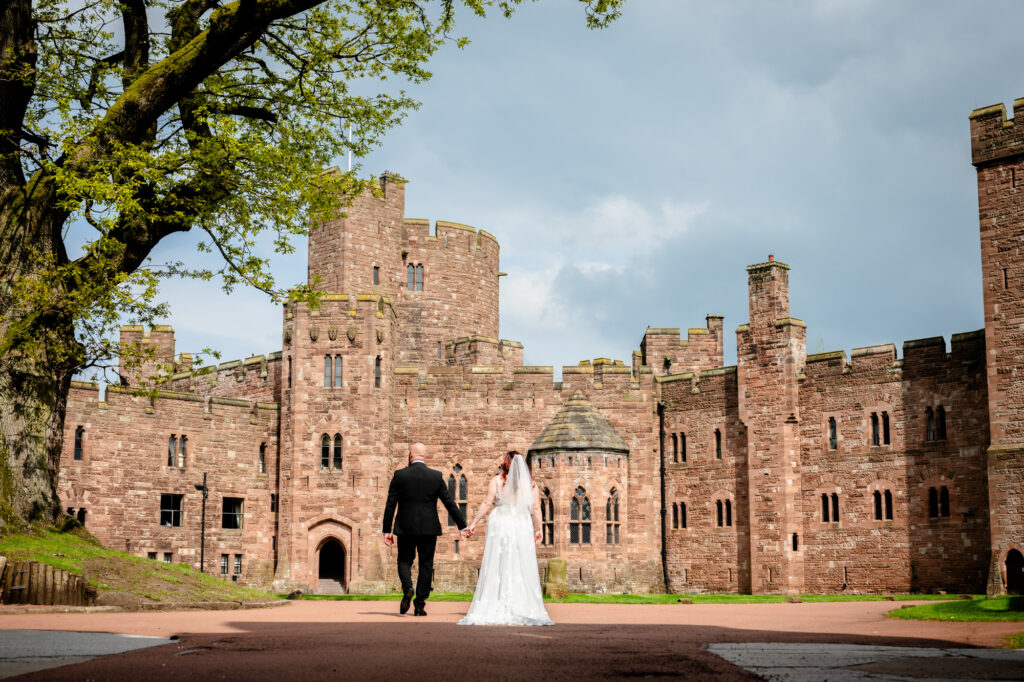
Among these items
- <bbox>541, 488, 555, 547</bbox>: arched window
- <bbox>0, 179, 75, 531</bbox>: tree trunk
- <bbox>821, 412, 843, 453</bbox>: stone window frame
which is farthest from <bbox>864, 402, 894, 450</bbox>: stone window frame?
<bbox>0, 179, 75, 531</bbox>: tree trunk

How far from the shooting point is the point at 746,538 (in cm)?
3731

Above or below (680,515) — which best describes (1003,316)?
above

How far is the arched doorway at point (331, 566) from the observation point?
127 feet

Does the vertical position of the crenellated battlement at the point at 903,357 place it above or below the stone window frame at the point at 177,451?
above

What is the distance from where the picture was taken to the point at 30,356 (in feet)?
64.5

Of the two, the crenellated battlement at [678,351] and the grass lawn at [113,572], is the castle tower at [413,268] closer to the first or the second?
the crenellated battlement at [678,351]

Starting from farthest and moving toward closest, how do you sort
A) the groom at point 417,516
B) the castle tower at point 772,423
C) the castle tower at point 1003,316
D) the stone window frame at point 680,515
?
the stone window frame at point 680,515, the castle tower at point 772,423, the castle tower at point 1003,316, the groom at point 417,516

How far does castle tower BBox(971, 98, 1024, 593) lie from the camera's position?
97.3ft

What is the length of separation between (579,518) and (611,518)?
1.28 m

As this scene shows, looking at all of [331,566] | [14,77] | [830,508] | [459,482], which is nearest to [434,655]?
[14,77]

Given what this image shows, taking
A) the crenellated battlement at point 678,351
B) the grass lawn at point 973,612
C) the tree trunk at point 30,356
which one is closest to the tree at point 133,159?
the tree trunk at point 30,356

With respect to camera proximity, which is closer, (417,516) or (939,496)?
(417,516)

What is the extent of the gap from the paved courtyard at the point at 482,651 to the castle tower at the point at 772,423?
22.4 meters

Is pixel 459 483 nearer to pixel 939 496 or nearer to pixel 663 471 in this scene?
pixel 663 471
